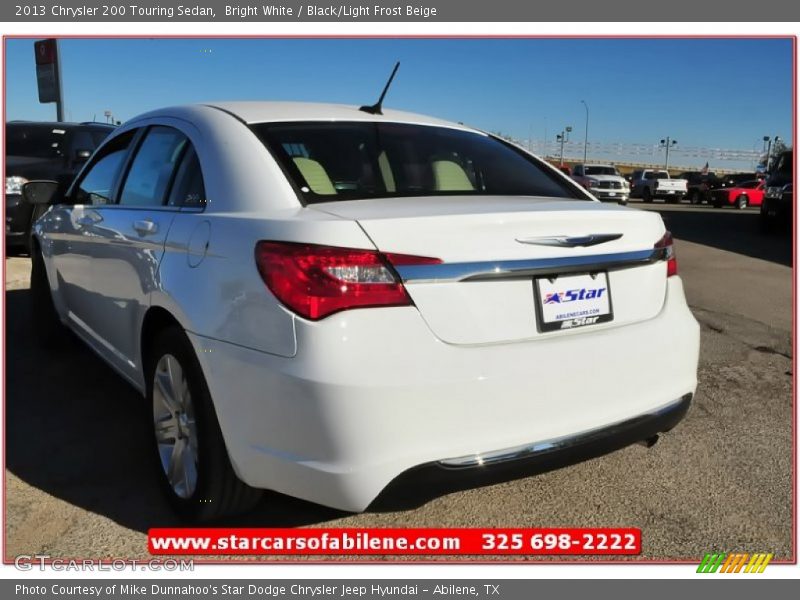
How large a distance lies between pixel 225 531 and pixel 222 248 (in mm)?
1066

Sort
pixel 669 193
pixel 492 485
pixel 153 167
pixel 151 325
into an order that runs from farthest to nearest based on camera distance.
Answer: pixel 669 193 → pixel 153 167 → pixel 151 325 → pixel 492 485

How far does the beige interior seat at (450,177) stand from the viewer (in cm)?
284

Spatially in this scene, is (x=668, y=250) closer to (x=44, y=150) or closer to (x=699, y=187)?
(x=44, y=150)

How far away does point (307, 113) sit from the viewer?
3.03 meters

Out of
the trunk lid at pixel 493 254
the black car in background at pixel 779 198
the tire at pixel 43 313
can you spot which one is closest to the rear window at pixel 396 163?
the trunk lid at pixel 493 254

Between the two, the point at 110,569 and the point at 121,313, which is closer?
the point at 110,569

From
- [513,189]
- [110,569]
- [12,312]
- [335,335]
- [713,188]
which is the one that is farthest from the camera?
[713,188]

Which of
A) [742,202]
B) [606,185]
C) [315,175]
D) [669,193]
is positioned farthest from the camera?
[669,193]

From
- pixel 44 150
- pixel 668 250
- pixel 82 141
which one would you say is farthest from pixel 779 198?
pixel 668 250

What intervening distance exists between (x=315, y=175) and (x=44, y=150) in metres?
8.71

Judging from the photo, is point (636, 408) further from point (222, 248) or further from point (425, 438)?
point (222, 248)

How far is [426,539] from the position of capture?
8.59 feet

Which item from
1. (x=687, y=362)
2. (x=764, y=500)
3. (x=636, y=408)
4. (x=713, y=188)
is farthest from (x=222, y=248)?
(x=713, y=188)

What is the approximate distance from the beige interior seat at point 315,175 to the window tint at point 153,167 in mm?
633
